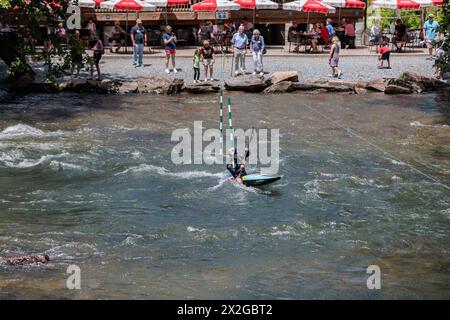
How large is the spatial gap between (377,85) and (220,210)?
53.5 ft

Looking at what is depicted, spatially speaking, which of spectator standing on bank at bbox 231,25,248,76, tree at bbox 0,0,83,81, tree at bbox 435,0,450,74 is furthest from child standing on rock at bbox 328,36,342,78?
tree at bbox 0,0,83,81

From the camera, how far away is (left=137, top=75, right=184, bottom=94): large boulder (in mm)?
30906

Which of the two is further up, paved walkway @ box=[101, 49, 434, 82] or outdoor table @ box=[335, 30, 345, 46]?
outdoor table @ box=[335, 30, 345, 46]

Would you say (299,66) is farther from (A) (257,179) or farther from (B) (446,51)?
(A) (257,179)

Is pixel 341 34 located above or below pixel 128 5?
below

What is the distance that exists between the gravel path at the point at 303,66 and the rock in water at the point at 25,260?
1999cm

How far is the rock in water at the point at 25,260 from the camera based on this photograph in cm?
1257

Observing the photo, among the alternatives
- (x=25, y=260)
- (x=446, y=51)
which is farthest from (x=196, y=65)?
(x=25, y=260)

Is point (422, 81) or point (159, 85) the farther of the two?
point (422, 81)

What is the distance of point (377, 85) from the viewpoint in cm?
3141

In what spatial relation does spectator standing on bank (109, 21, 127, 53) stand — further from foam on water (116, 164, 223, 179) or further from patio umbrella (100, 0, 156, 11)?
foam on water (116, 164, 223, 179)

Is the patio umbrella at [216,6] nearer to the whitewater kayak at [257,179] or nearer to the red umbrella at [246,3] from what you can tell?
the red umbrella at [246,3]

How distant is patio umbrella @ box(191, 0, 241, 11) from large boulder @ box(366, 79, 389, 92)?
333 inches

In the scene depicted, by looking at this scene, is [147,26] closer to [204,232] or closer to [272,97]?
[272,97]
